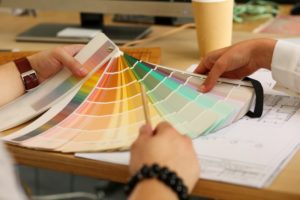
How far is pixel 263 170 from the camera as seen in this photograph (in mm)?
663

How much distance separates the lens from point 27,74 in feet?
3.10

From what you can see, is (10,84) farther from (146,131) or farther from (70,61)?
(146,131)

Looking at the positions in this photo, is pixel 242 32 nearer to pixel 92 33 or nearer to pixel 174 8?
pixel 174 8

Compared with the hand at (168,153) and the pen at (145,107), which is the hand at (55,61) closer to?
the pen at (145,107)

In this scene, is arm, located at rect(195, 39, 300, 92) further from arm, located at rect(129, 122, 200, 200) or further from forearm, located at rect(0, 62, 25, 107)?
forearm, located at rect(0, 62, 25, 107)

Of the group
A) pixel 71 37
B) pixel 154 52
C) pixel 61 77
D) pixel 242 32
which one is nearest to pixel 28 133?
pixel 61 77

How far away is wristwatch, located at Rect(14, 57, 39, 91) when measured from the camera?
0.94 meters

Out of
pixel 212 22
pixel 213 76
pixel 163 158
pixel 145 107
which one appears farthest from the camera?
pixel 212 22

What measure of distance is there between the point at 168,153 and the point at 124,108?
0.19 m

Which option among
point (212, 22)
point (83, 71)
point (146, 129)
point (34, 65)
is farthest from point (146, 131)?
point (212, 22)

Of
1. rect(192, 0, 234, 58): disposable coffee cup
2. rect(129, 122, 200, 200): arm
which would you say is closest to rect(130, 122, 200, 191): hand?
rect(129, 122, 200, 200): arm

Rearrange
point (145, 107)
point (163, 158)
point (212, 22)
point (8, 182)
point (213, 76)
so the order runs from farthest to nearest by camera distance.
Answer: point (212, 22) → point (213, 76) → point (145, 107) → point (163, 158) → point (8, 182)

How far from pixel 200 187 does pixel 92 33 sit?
30.7 inches

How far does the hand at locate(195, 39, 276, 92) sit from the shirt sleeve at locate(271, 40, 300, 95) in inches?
0.5
